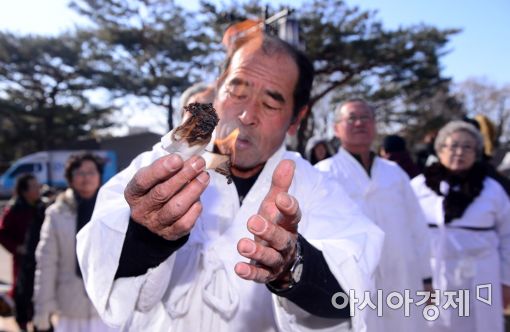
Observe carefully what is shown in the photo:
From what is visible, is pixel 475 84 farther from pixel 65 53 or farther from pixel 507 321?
pixel 507 321

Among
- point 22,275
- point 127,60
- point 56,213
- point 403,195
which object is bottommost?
point 22,275

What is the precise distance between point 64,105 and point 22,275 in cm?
2389

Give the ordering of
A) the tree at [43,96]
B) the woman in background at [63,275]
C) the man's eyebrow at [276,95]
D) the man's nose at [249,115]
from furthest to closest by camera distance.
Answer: the tree at [43,96] → the woman in background at [63,275] → the man's eyebrow at [276,95] → the man's nose at [249,115]

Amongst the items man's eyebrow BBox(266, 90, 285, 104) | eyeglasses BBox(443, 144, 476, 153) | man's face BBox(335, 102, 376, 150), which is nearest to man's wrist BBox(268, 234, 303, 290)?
man's eyebrow BBox(266, 90, 285, 104)

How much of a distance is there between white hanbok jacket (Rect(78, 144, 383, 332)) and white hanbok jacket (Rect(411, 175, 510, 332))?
9.30ft

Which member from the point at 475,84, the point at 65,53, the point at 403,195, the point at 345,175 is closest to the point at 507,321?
the point at 403,195

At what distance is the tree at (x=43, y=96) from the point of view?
23172 mm

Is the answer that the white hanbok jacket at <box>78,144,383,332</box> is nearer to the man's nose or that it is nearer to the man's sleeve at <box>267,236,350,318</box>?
the man's sleeve at <box>267,236,350,318</box>

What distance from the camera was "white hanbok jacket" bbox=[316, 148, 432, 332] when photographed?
395cm

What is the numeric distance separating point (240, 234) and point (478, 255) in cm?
333

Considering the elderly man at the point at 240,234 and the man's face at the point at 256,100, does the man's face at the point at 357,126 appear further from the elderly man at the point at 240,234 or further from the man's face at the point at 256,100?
the man's face at the point at 256,100

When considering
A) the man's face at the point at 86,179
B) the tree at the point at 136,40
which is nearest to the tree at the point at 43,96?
the tree at the point at 136,40

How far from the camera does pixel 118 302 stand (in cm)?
149

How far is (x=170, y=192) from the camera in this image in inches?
44.9
